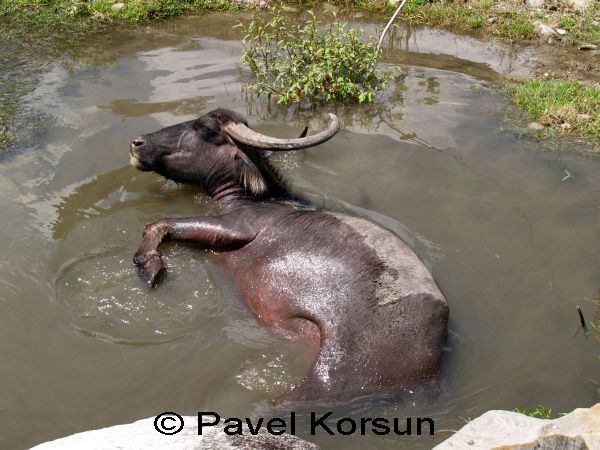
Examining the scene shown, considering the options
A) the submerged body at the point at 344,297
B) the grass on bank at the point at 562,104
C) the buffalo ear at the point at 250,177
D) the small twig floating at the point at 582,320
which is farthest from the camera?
the grass on bank at the point at 562,104

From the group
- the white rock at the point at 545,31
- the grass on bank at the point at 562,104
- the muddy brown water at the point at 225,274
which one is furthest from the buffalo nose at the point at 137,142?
the white rock at the point at 545,31

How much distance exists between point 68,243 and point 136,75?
320 centimetres

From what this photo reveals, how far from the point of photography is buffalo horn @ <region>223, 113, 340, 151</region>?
454 centimetres

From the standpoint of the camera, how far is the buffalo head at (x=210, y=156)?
5.28m

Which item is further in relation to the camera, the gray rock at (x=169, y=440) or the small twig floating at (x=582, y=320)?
the small twig floating at (x=582, y=320)

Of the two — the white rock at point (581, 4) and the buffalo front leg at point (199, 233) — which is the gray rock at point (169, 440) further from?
the white rock at point (581, 4)

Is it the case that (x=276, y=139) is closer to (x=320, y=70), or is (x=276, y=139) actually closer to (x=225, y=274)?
(x=225, y=274)

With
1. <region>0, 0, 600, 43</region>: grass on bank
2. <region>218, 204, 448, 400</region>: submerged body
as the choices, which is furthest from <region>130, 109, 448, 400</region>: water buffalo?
<region>0, 0, 600, 43</region>: grass on bank

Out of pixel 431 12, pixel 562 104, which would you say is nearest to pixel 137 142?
pixel 562 104

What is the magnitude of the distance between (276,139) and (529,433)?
2.81m

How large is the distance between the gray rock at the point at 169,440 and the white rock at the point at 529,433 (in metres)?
0.68

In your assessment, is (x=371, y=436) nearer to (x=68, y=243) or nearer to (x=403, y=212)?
(x=403, y=212)

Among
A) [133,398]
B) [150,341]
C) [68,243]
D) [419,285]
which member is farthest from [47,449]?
[68,243]

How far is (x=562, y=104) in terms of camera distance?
680 centimetres
